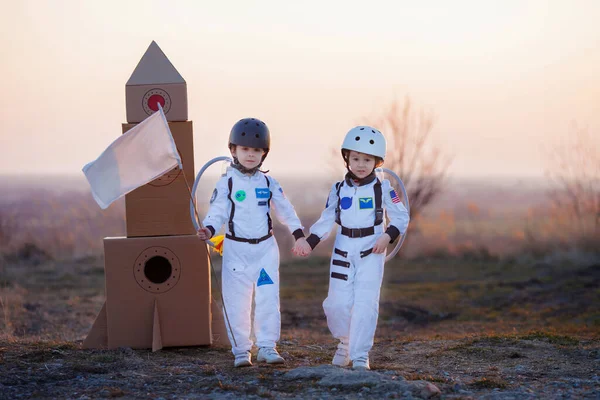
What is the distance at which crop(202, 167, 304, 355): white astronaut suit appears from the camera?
6.29 metres

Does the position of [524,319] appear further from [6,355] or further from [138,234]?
[6,355]

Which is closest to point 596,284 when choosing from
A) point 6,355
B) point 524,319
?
point 524,319

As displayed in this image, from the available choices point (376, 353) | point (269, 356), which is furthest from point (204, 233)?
point (376, 353)

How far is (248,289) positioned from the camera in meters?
6.36

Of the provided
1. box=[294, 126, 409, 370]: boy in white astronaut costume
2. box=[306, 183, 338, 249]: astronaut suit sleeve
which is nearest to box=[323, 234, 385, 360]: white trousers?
box=[294, 126, 409, 370]: boy in white astronaut costume

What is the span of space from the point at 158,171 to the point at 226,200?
599 mm

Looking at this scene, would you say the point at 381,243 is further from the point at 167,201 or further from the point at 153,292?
the point at 153,292

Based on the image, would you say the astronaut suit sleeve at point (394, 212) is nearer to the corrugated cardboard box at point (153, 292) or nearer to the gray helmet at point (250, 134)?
the gray helmet at point (250, 134)

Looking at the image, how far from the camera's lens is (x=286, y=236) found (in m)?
18.2

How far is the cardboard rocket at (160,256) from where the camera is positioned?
704 centimetres

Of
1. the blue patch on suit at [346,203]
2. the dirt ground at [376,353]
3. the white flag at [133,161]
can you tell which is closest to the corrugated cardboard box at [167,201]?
the white flag at [133,161]

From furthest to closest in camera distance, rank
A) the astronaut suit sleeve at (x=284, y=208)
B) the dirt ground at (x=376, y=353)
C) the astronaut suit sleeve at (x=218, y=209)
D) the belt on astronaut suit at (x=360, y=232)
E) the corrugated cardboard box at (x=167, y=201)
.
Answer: the corrugated cardboard box at (x=167, y=201) → the astronaut suit sleeve at (x=284, y=208) → the astronaut suit sleeve at (x=218, y=209) → the belt on astronaut suit at (x=360, y=232) → the dirt ground at (x=376, y=353)

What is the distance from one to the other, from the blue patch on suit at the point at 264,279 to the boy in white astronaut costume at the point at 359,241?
308 mm

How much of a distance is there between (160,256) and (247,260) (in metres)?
1.09
